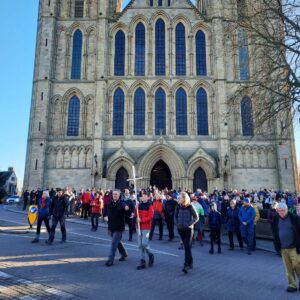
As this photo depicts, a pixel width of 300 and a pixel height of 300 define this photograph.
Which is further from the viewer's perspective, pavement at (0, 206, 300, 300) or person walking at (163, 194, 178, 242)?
person walking at (163, 194, 178, 242)

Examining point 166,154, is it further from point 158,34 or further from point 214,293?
point 214,293

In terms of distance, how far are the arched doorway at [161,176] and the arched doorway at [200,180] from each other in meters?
2.58

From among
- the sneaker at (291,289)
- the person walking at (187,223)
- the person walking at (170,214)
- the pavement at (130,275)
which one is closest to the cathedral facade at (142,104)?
the person walking at (170,214)

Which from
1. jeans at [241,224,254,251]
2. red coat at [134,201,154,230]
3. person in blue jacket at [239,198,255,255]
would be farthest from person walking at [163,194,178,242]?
red coat at [134,201,154,230]

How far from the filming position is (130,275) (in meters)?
6.05

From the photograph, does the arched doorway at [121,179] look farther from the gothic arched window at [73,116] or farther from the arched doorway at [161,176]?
the gothic arched window at [73,116]

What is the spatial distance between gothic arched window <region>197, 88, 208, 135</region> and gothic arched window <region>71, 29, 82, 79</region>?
449 inches

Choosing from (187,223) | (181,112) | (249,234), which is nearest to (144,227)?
(187,223)

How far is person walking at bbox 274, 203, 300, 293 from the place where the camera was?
525 cm

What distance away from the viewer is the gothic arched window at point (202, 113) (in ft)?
84.1

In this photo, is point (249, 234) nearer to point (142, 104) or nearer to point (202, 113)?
point (202, 113)

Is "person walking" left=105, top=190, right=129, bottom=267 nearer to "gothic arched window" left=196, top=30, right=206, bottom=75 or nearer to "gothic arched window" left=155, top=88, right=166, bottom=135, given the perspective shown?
"gothic arched window" left=155, top=88, right=166, bottom=135

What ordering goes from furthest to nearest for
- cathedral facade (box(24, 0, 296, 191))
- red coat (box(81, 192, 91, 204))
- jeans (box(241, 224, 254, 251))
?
cathedral facade (box(24, 0, 296, 191)), red coat (box(81, 192, 91, 204)), jeans (box(241, 224, 254, 251))

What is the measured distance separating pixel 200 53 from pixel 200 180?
11.9 metres
